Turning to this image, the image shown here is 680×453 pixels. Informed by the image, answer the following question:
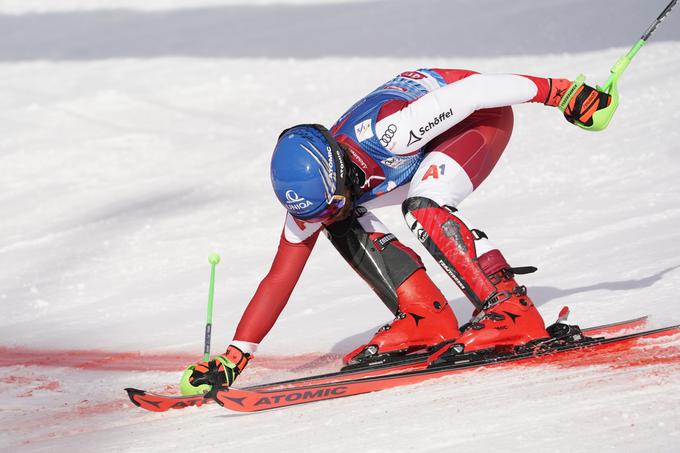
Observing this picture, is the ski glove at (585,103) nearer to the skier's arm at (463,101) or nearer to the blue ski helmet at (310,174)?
the skier's arm at (463,101)

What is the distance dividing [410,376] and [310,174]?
3.55 ft

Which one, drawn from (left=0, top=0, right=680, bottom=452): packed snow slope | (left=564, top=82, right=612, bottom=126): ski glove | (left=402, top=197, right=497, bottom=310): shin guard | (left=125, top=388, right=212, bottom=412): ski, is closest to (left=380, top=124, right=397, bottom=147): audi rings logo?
(left=402, top=197, right=497, bottom=310): shin guard

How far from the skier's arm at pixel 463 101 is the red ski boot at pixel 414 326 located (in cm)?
98

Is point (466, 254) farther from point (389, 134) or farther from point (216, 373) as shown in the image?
point (216, 373)

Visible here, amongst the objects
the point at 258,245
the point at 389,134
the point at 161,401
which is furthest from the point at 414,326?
the point at 258,245

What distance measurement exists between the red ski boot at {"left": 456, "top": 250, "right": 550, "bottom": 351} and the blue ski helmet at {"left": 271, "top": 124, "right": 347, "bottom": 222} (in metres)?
0.79

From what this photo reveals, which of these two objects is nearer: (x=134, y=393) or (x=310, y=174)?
(x=310, y=174)

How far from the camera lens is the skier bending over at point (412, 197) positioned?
5.15 metres

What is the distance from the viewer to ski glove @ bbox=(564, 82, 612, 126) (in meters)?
5.15

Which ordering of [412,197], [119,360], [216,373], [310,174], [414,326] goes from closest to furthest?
[310,174] < [216,373] < [412,197] < [414,326] < [119,360]

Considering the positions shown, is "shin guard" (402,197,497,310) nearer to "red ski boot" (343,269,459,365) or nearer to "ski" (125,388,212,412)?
"red ski boot" (343,269,459,365)

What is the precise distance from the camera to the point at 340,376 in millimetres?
5461

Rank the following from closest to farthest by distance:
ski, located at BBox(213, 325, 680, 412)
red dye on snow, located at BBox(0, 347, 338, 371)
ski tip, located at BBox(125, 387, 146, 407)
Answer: ski, located at BBox(213, 325, 680, 412) < ski tip, located at BBox(125, 387, 146, 407) < red dye on snow, located at BBox(0, 347, 338, 371)

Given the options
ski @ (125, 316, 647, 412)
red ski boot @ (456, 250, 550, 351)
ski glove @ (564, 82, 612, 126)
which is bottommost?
ski @ (125, 316, 647, 412)
